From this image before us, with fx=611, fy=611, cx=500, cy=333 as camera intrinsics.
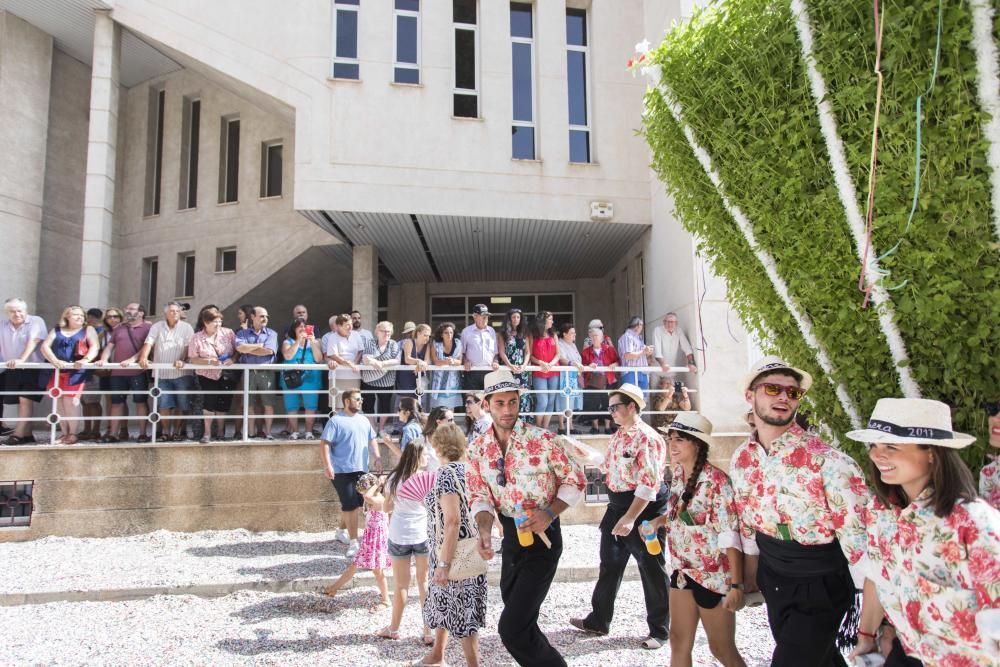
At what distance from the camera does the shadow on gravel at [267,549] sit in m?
7.58

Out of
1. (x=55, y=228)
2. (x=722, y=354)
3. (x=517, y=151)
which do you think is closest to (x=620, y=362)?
(x=722, y=354)

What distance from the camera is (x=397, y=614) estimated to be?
5258 mm

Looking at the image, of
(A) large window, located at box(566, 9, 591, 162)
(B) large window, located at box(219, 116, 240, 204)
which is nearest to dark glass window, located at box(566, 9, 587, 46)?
A: (A) large window, located at box(566, 9, 591, 162)

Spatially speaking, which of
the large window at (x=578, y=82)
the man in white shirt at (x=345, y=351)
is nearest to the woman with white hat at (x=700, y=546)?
the man in white shirt at (x=345, y=351)

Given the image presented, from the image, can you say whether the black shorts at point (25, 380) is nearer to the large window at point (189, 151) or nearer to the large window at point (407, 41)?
the large window at point (407, 41)

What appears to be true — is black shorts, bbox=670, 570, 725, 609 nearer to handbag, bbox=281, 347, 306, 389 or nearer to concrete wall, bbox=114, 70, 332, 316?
handbag, bbox=281, 347, 306, 389

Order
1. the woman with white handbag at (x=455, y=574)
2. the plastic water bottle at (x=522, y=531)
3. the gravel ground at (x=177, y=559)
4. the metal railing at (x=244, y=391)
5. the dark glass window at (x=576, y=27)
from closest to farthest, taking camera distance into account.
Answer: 1. the plastic water bottle at (x=522, y=531)
2. the woman with white handbag at (x=455, y=574)
3. the gravel ground at (x=177, y=559)
4. the metal railing at (x=244, y=391)
5. the dark glass window at (x=576, y=27)

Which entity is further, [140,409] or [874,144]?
[140,409]

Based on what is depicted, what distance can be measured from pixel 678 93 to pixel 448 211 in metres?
8.87

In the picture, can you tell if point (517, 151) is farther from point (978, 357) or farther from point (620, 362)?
point (978, 357)

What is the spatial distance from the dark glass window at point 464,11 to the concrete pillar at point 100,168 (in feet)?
24.6

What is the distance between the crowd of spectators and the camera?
8867mm

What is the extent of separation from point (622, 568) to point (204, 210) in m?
15.1

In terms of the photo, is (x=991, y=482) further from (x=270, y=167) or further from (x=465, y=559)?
(x=270, y=167)
